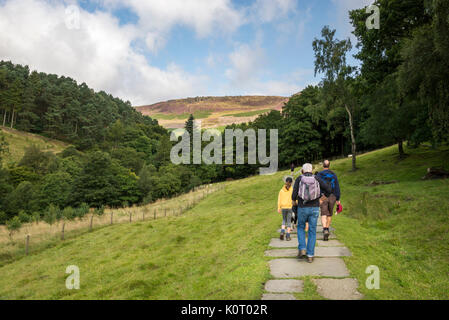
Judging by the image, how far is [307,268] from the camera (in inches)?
271

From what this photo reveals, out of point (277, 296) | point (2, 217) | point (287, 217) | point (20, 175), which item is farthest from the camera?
point (20, 175)

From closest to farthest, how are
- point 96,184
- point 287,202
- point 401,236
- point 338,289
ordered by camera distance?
1. point 338,289
2. point 287,202
3. point 401,236
4. point 96,184

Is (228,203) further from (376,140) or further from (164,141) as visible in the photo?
(164,141)

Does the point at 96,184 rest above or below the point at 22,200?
above

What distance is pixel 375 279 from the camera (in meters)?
6.07

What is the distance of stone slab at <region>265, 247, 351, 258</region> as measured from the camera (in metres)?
7.91

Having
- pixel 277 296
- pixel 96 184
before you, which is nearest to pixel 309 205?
pixel 277 296

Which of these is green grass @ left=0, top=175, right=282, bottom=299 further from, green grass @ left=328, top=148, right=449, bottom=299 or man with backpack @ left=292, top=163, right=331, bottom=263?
green grass @ left=328, top=148, right=449, bottom=299

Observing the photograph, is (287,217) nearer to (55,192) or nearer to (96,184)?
(96,184)

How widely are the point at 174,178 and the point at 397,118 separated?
49759 mm

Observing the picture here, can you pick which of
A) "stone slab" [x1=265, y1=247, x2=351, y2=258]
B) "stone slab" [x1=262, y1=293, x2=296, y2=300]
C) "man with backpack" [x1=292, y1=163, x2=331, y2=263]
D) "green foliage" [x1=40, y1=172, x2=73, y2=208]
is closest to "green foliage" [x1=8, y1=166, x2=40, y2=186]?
"green foliage" [x1=40, y1=172, x2=73, y2=208]

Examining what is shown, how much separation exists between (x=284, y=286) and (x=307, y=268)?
1250mm

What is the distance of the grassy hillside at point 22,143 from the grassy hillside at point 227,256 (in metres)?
68.0
